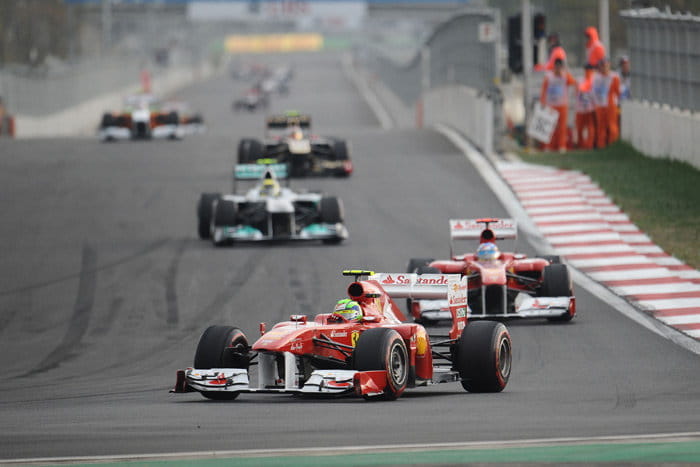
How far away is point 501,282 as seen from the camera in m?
17.3

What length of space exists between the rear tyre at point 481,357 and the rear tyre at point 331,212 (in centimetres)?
1141

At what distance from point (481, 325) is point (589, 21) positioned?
95.5ft

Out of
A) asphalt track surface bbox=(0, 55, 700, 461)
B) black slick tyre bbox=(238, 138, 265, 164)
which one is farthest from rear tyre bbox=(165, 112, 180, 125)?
black slick tyre bbox=(238, 138, 265, 164)

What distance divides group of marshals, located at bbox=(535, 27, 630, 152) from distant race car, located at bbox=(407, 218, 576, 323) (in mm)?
14560

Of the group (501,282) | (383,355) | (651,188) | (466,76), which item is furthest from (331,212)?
(466,76)

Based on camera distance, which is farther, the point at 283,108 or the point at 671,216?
the point at 283,108

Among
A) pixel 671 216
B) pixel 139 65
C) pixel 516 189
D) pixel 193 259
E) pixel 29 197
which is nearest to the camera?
pixel 193 259

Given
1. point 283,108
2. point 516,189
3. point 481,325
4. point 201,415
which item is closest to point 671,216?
point 516,189

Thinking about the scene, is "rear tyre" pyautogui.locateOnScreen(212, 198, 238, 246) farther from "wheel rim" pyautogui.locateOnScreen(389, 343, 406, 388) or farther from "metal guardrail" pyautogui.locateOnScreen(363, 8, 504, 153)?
"wheel rim" pyautogui.locateOnScreen(389, 343, 406, 388)

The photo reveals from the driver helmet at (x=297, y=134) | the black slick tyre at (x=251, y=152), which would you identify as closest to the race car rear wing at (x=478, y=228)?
the driver helmet at (x=297, y=134)

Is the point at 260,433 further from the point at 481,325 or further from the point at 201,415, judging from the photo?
the point at 481,325

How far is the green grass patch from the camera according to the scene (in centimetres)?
2353

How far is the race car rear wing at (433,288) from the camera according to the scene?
1361cm

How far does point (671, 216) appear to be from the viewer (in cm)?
2495
